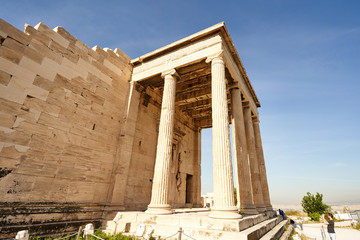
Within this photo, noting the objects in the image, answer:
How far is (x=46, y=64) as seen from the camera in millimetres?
8586

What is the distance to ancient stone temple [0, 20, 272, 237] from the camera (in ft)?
23.9

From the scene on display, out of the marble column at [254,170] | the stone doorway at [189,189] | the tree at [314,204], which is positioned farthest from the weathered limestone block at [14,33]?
the tree at [314,204]

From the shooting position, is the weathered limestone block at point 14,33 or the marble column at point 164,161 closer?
the weathered limestone block at point 14,33

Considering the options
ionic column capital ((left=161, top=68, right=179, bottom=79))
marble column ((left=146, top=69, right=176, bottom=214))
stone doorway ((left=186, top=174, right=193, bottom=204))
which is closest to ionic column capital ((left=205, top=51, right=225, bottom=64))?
ionic column capital ((left=161, top=68, right=179, bottom=79))

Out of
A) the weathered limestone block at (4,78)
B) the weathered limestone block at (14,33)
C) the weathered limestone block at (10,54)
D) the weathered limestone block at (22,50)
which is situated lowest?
the weathered limestone block at (4,78)

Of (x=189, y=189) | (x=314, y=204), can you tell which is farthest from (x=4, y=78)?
(x=314, y=204)

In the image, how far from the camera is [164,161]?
9344 millimetres

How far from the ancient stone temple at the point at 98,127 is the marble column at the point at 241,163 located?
66 mm

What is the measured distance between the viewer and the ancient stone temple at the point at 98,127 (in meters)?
7.29

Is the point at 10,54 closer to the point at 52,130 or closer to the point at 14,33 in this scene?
the point at 14,33

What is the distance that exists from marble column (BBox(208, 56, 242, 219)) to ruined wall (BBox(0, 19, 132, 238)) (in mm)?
6224

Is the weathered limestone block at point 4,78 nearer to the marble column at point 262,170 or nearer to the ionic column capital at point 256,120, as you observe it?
the marble column at point 262,170

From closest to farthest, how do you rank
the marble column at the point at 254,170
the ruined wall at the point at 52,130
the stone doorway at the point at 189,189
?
the ruined wall at the point at 52,130 → the marble column at the point at 254,170 → the stone doorway at the point at 189,189

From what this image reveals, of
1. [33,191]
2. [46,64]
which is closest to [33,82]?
[46,64]
